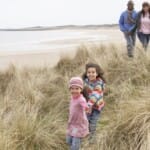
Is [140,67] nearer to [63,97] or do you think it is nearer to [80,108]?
[63,97]

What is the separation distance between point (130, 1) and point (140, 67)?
92.3 inches

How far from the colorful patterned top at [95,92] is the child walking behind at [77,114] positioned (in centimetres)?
15

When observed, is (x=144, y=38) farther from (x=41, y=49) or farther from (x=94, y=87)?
(x=41, y=49)

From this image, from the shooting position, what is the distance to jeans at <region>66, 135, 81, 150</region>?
5.33 m

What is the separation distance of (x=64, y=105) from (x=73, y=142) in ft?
6.57

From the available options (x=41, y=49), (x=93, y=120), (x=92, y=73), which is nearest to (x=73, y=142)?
(x=93, y=120)

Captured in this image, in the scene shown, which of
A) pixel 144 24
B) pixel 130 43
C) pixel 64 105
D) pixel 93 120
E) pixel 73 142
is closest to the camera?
pixel 73 142

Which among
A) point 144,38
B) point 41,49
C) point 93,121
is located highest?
point 144,38

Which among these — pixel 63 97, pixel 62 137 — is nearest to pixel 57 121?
pixel 62 137

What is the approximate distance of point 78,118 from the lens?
5.23 metres

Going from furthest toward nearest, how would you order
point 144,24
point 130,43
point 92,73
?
point 130,43
point 144,24
point 92,73

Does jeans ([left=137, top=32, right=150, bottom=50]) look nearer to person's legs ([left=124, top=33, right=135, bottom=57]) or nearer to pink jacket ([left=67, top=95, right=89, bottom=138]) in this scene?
person's legs ([left=124, top=33, right=135, bottom=57])

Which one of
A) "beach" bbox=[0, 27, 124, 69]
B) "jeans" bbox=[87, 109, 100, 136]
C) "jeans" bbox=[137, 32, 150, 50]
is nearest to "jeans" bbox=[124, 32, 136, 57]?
"jeans" bbox=[137, 32, 150, 50]

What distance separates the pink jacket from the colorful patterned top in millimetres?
183
